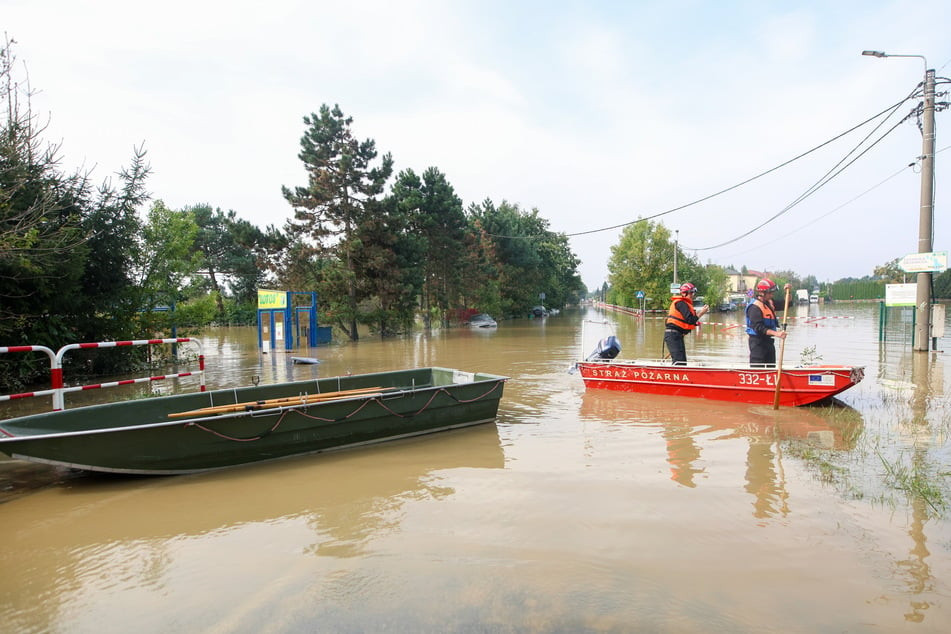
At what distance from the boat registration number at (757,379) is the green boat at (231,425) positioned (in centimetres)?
436

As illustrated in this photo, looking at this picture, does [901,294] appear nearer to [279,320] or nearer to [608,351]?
[608,351]

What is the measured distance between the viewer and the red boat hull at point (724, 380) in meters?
8.70

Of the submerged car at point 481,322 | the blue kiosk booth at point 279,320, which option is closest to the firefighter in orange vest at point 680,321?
the blue kiosk booth at point 279,320

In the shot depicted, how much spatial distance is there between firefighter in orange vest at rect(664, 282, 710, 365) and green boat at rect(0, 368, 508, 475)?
3.87 meters

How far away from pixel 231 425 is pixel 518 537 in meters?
3.59

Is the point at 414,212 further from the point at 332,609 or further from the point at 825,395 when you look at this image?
the point at 332,609

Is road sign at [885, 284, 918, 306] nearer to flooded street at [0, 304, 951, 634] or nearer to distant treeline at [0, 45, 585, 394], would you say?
flooded street at [0, 304, 951, 634]

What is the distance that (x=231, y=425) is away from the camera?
6184 mm

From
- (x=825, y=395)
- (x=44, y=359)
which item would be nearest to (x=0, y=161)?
(x=44, y=359)

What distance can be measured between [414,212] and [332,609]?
99.4 feet

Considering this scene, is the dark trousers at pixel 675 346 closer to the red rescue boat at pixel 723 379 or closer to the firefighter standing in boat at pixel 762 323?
the red rescue boat at pixel 723 379

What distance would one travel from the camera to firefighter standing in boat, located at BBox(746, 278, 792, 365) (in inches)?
367

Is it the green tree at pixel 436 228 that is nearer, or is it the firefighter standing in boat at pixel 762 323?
the firefighter standing in boat at pixel 762 323

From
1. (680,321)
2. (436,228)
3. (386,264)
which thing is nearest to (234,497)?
(680,321)
